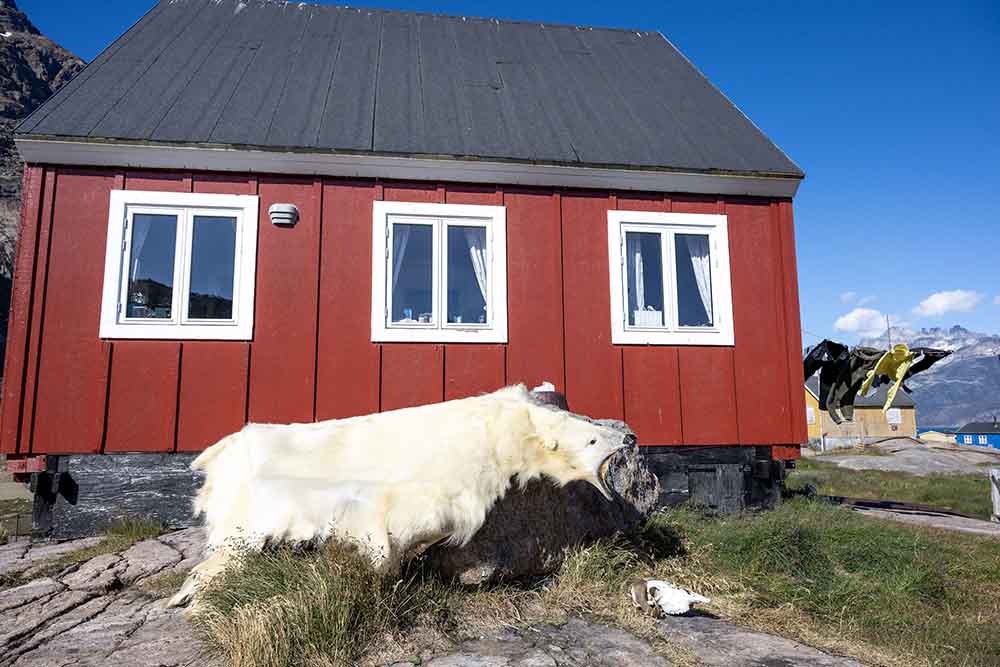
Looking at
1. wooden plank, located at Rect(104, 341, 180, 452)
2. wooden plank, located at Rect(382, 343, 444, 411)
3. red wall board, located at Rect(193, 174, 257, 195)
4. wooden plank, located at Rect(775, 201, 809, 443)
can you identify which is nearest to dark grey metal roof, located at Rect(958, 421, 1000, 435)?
wooden plank, located at Rect(775, 201, 809, 443)

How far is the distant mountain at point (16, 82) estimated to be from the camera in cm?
4749

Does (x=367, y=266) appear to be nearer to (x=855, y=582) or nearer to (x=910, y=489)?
(x=855, y=582)

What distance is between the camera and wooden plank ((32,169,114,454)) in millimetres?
6273

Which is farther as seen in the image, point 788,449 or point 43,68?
point 43,68

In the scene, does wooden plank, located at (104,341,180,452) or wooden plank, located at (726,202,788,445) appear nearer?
wooden plank, located at (104,341,180,452)

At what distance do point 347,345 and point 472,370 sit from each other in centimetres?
138

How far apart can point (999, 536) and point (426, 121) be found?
819 centimetres

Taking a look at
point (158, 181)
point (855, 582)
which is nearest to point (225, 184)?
point (158, 181)

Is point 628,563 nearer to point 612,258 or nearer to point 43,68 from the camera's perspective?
point 612,258

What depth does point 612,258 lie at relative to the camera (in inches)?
292

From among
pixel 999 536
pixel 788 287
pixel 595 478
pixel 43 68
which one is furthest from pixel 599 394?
pixel 43 68

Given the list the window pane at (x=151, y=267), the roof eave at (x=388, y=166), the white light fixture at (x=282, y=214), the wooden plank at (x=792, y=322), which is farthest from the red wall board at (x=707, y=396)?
the window pane at (x=151, y=267)

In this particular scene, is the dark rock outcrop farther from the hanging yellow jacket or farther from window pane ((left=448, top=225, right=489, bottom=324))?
the hanging yellow jacket

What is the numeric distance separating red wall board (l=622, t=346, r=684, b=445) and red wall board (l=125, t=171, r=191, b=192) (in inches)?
203
